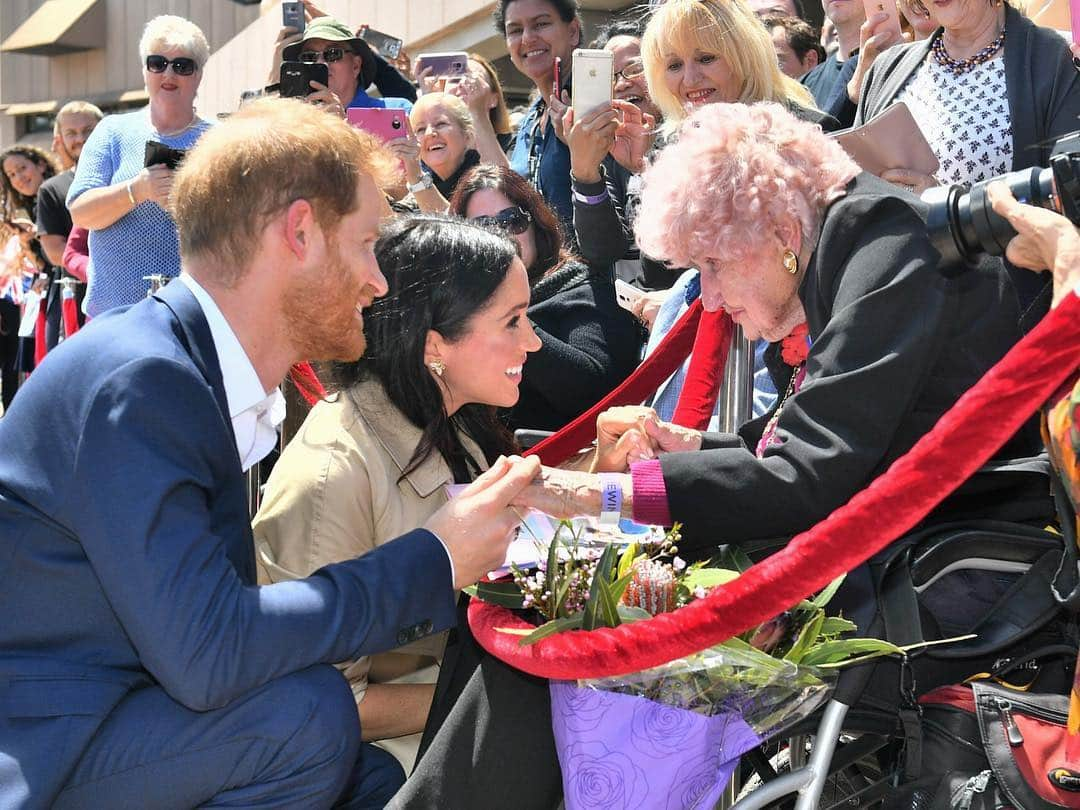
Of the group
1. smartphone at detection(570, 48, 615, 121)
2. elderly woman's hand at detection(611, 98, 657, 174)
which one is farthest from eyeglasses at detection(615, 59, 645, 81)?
smartphone at detection(570, 48, 615, 121)

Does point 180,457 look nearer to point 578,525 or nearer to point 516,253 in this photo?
point 578,525

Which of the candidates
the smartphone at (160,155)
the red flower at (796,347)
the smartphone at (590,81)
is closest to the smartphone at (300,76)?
the smartphone at (160,155)

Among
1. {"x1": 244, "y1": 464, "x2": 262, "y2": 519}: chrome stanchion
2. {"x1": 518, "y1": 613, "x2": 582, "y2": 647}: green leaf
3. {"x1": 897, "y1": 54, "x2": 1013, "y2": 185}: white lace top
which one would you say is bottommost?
{"x1": 244, "y1": 464, "x2": 262, "y2": 519}: chrome stanchion

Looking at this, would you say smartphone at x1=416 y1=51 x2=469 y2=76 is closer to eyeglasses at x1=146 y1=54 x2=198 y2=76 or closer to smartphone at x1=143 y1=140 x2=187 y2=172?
eyeglasses at x1=146 y1=54 x2=198 y2=76

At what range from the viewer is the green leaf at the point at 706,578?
2518 millimetres

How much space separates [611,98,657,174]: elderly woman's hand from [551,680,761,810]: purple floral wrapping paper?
9.00 ft

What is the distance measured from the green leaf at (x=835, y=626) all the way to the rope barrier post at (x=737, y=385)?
1.33 meters

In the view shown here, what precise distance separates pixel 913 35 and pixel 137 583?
409 centimetres

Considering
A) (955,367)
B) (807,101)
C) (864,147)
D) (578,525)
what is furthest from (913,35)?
(578,525)

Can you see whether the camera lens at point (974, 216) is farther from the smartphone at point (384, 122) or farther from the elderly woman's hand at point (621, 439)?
the smartphone at point (384, 122)

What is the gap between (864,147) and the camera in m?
3.43

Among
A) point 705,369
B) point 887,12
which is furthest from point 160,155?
point 887,12

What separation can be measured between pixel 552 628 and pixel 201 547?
0.66 m

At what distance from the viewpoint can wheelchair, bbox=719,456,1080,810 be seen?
2.38 metres
